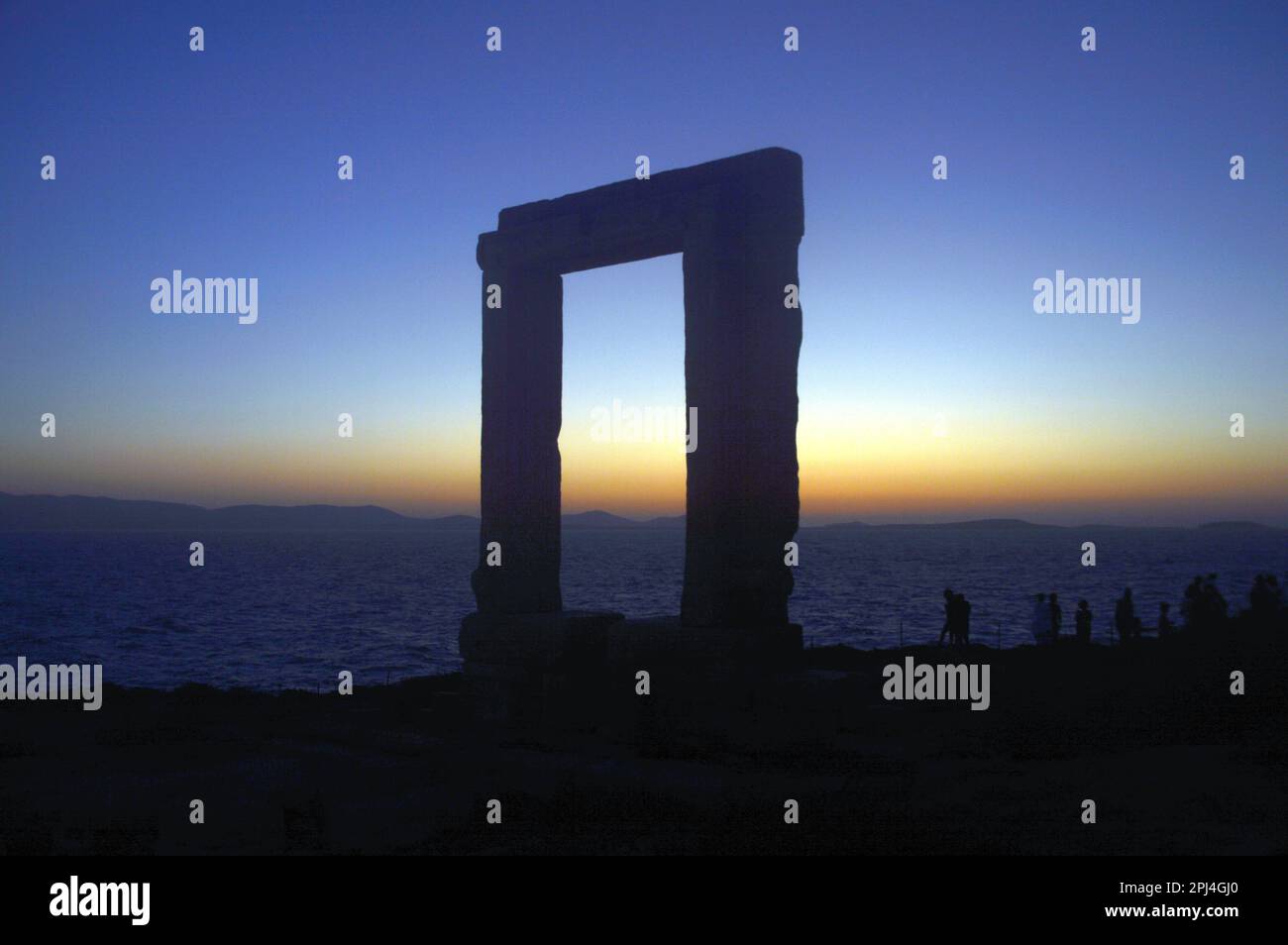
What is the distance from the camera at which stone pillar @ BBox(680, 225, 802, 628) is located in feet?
35.2

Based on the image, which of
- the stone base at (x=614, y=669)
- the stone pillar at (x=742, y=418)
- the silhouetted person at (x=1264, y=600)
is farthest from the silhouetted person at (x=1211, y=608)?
the stone pillar at (x=742, y=418)

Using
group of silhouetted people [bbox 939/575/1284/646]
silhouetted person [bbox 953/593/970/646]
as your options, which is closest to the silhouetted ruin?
group of silhouetted people [bbox 939/575/1284/646]

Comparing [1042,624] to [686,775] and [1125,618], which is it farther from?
[686,775]

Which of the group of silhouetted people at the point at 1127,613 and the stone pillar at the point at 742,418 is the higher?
the stone pillar at the point at 742,418

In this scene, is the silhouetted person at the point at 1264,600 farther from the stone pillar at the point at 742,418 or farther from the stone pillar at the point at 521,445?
the stone pillar at the point at 521,445

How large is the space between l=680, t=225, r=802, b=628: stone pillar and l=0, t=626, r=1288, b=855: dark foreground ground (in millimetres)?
996

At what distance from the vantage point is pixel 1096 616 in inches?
2046

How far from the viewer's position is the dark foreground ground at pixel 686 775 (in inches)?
311

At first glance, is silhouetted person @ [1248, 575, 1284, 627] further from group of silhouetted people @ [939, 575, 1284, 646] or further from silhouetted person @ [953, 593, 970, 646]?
silhouetted person @ [953, 593, 970, 646]

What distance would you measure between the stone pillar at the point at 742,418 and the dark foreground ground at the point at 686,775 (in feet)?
3.27

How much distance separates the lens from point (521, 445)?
41.6 feet
